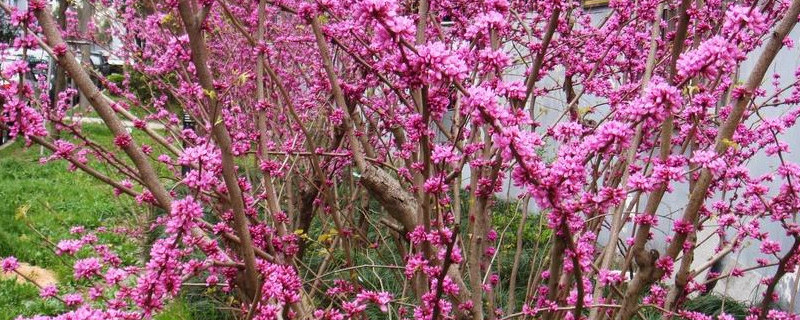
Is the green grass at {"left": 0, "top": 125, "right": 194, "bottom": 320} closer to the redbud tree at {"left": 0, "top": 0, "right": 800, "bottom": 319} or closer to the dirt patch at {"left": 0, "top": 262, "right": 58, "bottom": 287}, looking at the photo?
the dirt patch at {"left": 0, "top": 262, "right": 58, "bottom": 287}

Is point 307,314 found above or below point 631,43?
below

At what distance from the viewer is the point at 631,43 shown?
4379 mm

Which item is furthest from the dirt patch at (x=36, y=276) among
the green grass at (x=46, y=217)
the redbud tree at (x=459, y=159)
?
the redbud tree at (x=459, y=159)

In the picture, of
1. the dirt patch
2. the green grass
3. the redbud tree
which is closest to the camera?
the redbud tree

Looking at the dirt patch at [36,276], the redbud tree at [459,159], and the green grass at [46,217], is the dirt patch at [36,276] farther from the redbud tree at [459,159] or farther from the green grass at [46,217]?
the redbud tree at [459,159]

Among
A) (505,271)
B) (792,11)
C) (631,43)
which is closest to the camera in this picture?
(792,11)

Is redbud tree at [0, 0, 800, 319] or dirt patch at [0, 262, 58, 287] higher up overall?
redbud tree at [0, 0, 800, 319]

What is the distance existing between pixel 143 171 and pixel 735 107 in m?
1.96

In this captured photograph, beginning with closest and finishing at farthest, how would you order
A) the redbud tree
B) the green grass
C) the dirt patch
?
the redbud tree → the green grass → the dirt patch

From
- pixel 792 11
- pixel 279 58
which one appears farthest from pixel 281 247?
pixel 279 58

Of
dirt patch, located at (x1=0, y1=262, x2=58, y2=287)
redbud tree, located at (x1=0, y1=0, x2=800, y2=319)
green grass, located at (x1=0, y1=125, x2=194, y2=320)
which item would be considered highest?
redbud tree, located at (x1=0, y1=0, x2=800, y2=319)

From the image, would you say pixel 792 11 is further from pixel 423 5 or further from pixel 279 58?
pixel 279 58

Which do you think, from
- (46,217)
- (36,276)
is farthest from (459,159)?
(46,217)

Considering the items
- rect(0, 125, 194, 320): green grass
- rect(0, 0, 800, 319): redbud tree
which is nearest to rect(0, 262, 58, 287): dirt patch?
rect(0, 125, 194, 320): green grass
